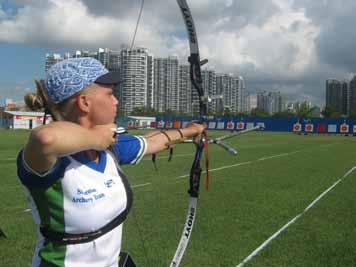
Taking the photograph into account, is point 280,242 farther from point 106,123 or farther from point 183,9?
point 106,123

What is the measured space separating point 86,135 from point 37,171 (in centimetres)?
21

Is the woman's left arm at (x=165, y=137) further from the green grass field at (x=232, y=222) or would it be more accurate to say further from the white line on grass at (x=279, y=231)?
the white line on grass at (x=279, y=231)

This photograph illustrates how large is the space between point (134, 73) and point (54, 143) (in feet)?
7.74

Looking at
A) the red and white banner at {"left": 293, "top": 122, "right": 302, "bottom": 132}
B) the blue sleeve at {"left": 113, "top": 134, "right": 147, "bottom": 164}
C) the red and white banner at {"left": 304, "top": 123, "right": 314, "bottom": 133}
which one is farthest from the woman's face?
the red and white banner at {"left": 293, "top": 122, "right": 302, "bottom": 132}

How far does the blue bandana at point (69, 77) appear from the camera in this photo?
76.5 inches

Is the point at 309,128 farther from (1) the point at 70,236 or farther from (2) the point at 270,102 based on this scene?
(1) the point at 70,236

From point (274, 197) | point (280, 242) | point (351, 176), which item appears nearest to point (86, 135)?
point (280, 242)

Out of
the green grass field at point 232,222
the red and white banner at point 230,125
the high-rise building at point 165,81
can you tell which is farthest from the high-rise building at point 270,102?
the high-rise building at point 165,81

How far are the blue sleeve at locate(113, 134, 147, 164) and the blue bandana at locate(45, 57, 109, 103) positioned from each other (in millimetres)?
450

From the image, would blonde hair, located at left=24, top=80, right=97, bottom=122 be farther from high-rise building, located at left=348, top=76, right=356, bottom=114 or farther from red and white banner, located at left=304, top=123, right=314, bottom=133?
high-rise building, located at left=348, top=76, right=356, bottom=114

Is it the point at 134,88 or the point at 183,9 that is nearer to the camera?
the point at 183,9

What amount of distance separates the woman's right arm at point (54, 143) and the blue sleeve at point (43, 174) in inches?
1.1

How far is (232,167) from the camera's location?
15.7 meters

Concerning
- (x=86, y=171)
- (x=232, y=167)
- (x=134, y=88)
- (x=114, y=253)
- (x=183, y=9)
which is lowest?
(x=232, y=167)
